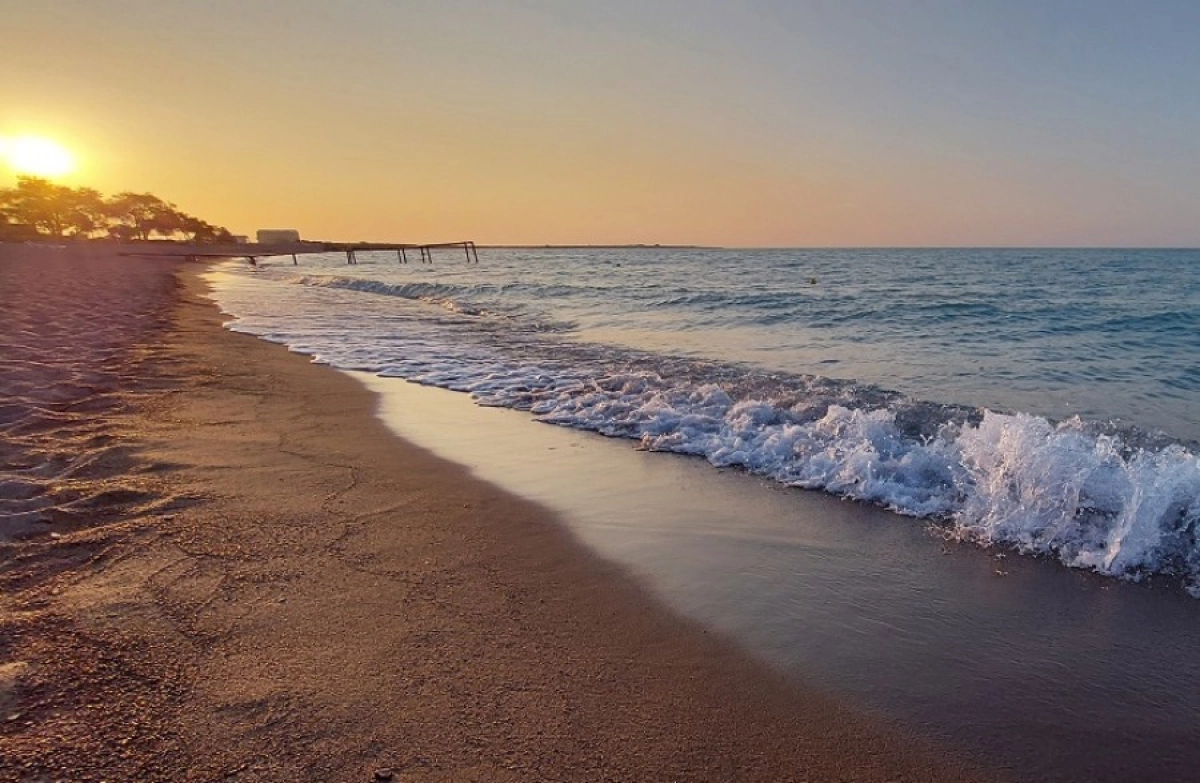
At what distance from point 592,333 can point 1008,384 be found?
A: 29.4 feet

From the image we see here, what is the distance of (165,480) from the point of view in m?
4.50

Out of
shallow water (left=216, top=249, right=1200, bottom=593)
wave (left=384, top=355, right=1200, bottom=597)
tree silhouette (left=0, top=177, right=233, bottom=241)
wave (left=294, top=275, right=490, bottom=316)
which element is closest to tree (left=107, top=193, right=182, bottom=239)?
tree silhouette (left=0, top=177, right=233, bottom=241)

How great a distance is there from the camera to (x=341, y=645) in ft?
9.18

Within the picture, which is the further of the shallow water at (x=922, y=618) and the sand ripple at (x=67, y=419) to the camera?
the sand ripple at (x=67, y=419)

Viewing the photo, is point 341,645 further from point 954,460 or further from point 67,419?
point 954,460

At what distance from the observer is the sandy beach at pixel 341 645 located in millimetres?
2205

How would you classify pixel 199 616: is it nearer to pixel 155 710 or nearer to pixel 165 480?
pixel 155 710

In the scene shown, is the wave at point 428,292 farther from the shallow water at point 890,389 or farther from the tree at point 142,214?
the tree at point 142,214

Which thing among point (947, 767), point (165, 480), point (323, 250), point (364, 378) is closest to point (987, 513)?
point (947, 767)

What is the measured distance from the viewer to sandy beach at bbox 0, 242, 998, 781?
7.23 ft

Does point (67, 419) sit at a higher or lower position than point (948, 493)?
higher

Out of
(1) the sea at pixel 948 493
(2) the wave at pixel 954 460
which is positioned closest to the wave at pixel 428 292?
(1) the sea at pixel 948 493

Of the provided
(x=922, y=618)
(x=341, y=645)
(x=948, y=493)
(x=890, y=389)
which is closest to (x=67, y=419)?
(x=341, y=645)

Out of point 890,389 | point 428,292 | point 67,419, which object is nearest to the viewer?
point 67,419
